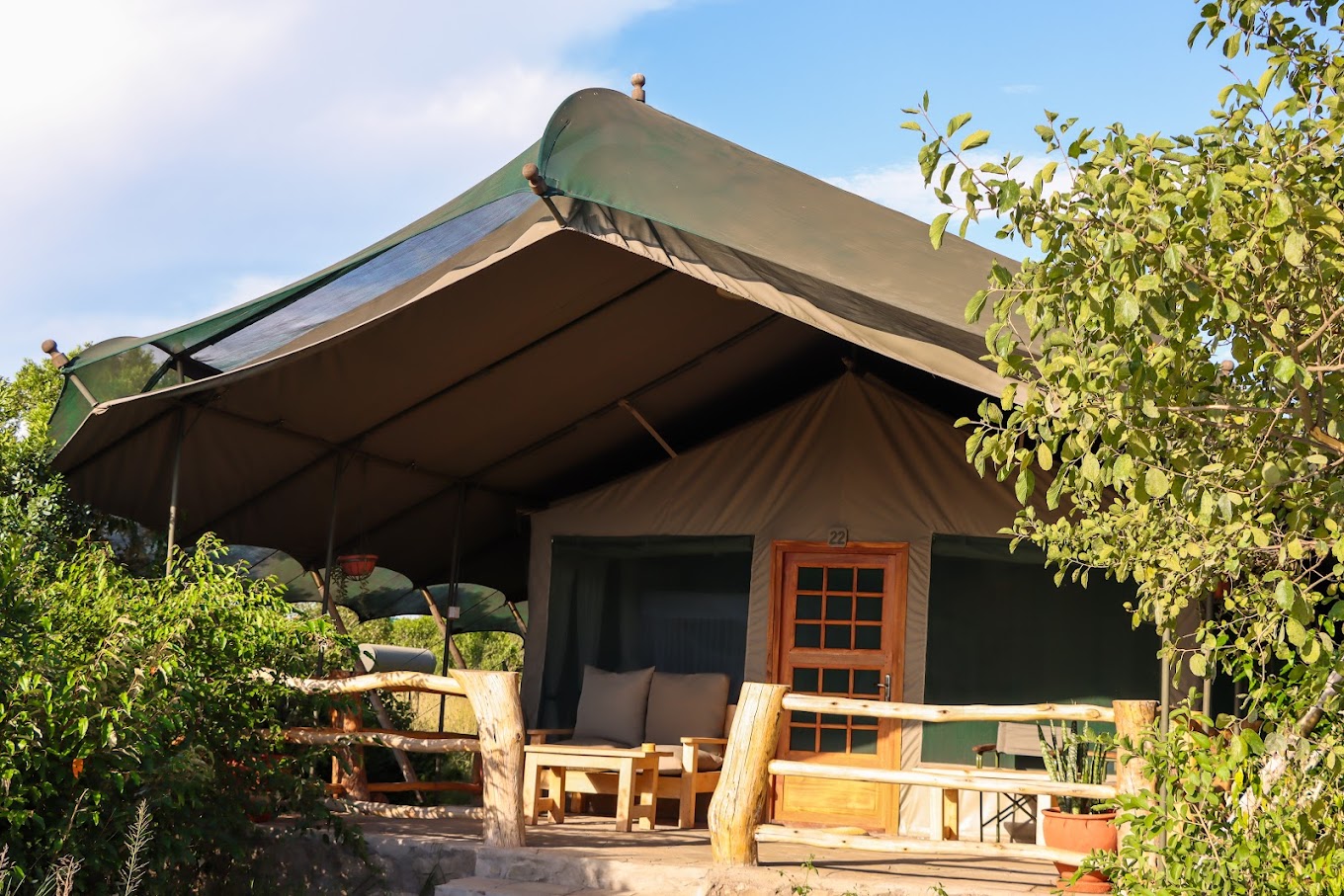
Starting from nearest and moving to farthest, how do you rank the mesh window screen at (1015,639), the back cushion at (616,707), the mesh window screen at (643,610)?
the mesh window screen at (1015,639) < the back cushion at (616,707) < the mesh window screen at (643,610)

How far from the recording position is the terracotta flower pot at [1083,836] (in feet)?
15.7

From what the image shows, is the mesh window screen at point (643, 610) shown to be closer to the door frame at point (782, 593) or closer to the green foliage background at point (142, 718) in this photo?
the door frame at point (782, 593)

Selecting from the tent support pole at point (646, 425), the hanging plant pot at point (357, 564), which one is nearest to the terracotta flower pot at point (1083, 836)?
the tent support pole at point (646, 425)

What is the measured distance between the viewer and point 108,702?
13.5ft

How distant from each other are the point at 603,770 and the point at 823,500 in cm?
239

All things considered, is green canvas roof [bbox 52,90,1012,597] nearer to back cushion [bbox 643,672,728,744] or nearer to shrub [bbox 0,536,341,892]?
shrub [bbox 0,536,341,892]

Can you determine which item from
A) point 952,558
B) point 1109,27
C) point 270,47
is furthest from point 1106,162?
point 270,47

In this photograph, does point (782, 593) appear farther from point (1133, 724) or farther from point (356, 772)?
point (1133, 724)

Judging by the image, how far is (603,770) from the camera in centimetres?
640

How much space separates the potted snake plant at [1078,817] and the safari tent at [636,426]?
1.71m

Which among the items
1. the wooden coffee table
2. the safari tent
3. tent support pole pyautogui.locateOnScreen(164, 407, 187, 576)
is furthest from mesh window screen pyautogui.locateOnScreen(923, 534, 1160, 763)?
tent support pole pyautogui.locateOnScreen(164, 407, 187, 576)

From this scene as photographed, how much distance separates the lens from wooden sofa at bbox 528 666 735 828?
7.04 meters

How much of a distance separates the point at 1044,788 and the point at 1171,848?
1.49 metres

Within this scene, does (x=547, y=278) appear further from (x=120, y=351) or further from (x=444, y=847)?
(x=444, y=847)
